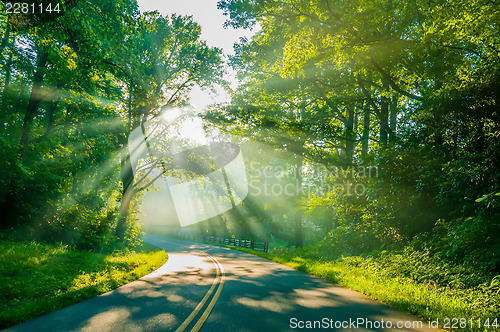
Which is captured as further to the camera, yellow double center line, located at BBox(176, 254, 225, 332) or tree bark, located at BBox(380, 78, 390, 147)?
tree bark, located at BBox(380, 78, 390, 147)

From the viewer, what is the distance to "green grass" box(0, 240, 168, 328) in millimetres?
5250

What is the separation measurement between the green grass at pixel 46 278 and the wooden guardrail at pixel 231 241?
20.2m

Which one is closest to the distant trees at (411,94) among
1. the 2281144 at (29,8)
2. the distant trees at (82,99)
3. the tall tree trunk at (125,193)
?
the distant trees at (82,99)

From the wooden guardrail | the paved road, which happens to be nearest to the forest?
the paved road

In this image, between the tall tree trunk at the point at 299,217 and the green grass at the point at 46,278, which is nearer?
the green grass at the point at 46,278

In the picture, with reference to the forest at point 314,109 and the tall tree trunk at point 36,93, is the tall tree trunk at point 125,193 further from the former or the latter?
the tall tree trunk at point 36,93

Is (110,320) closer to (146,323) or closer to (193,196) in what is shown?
(146,323)

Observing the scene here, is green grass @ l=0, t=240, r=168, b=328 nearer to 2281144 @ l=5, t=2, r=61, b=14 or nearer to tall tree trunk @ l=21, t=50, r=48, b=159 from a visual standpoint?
2281144 @ l=5, t=2, r=61, b=14

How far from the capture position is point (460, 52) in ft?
37.1

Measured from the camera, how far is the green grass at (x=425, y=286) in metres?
5.43

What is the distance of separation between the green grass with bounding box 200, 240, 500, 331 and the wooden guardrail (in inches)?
732

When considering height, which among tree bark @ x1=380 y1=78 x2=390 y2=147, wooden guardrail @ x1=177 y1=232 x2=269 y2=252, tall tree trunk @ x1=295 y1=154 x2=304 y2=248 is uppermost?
tree bark @ x1=380 y1=78 x2=390 y2=147

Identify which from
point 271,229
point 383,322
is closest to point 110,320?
point 383,322

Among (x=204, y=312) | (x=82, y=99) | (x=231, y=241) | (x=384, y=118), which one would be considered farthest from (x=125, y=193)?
(x=231, y=241)
